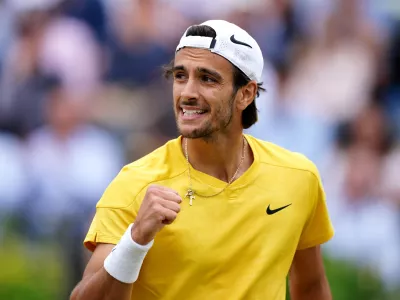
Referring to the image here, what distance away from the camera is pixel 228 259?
3.95 metres

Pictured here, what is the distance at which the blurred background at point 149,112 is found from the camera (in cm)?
779

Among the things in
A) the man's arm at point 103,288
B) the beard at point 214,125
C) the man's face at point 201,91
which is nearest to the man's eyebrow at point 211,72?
the man's face at point 201,91

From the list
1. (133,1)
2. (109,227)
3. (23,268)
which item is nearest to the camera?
(109,227)

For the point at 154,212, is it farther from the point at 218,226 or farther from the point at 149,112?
the point at 149,112

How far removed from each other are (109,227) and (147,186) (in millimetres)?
237

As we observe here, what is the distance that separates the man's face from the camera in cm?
398

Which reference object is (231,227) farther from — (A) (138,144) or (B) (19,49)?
(B) (19,49)

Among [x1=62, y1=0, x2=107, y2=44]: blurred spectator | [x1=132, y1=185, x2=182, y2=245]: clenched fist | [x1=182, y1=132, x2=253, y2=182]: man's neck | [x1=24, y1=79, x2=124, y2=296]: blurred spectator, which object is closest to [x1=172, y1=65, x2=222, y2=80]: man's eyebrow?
[x1=182, y1=132, x2=253, y2=182]: man's neck

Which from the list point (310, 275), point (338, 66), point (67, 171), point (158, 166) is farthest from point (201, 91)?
point (338, 66)

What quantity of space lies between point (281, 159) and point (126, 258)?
1.00 meters

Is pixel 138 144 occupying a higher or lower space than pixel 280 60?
lower

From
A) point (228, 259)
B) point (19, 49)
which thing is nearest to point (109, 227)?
point (228, 259)

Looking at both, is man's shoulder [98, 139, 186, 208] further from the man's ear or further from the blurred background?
the blurred background

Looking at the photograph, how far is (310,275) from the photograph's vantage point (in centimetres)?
447
